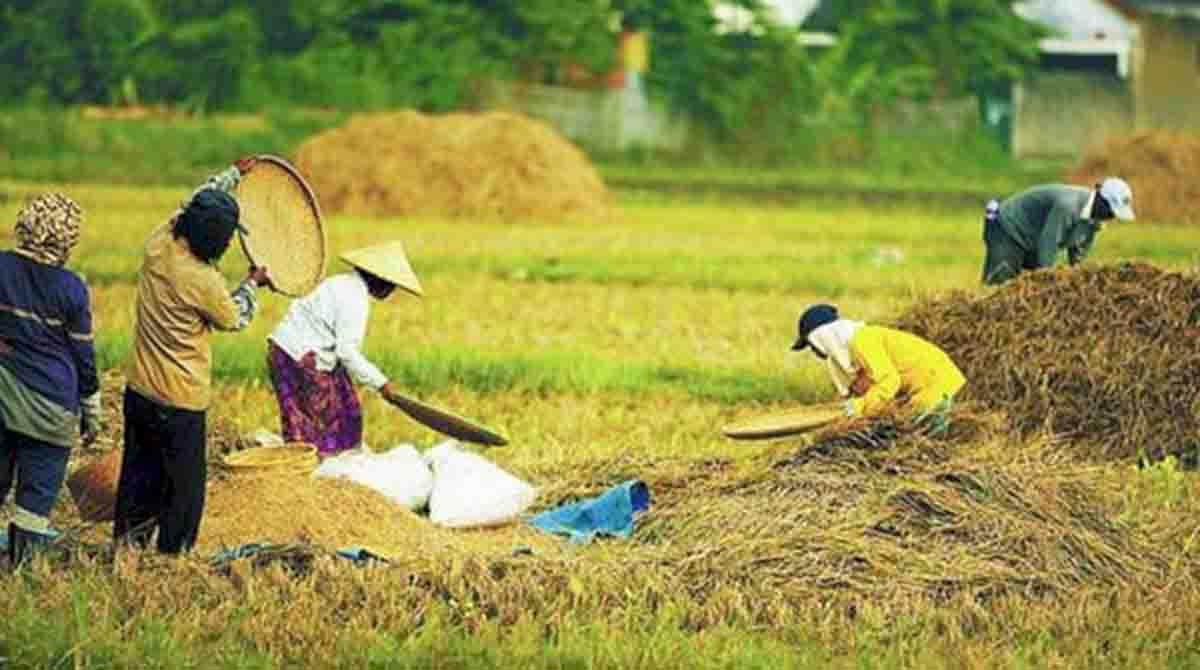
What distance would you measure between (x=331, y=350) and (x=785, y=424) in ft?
5.37

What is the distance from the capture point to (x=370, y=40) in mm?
38438

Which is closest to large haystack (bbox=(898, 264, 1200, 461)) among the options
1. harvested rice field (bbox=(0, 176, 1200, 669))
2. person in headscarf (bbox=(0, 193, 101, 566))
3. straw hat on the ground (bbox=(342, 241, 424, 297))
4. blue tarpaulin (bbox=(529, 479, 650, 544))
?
harvested rice field (bbox=(0, 176, 1200, 669))

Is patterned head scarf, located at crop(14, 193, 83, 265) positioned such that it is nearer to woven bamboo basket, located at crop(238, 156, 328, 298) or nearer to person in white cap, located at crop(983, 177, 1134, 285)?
woven bamboo basket, located at crop(238, 156, 328, 298)

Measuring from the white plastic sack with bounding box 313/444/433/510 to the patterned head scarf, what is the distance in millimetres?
1462

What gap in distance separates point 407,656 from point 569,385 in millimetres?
6098

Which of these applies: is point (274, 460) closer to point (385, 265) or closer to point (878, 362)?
point (385, 265)

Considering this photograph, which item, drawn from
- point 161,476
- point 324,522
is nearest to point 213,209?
point 161,476

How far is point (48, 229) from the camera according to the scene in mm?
7504

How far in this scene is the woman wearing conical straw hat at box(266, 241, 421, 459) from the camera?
923 cm

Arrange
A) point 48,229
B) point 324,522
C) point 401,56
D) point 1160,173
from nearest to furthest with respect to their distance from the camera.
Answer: point 48,229, point 324,522, point 1160,173, point 401,56

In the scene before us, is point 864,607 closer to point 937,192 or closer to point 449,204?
point 449,204

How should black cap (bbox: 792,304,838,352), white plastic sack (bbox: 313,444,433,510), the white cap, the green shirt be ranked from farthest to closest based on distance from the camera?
the green shirt < the white cap < black cap (bbox: 792,304,838,352) < white plastic sack (bbox: 313,444,433,510)

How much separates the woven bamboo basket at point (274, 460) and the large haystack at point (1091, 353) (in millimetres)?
3267

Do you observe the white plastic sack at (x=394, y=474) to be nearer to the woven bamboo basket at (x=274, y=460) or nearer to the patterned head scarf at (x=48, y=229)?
the woven bamboo basket at (x=274, y=460)
